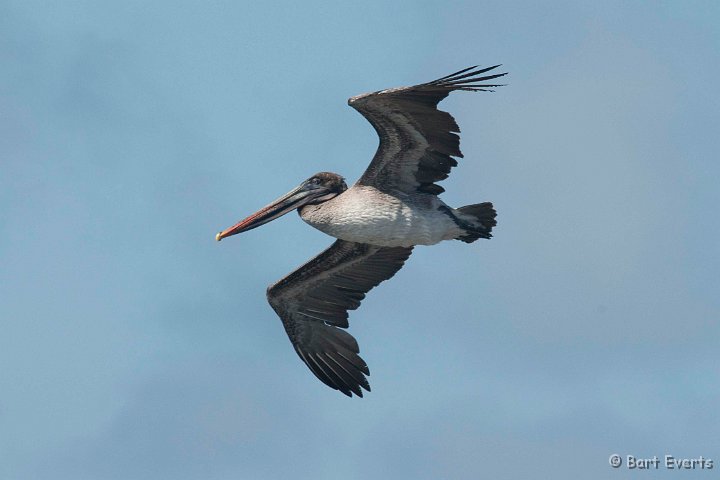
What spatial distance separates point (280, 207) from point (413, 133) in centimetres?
260

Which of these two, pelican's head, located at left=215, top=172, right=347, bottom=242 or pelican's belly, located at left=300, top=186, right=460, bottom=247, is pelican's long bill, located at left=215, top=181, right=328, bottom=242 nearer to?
pelican's head, located at left=215, top=172, right=347, bottom=242

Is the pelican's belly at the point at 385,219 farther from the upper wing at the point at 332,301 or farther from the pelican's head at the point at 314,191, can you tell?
the upper wing at the point at 332,301

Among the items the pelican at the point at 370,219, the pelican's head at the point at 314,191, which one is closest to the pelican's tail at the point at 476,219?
the pelican at the point at 370,219

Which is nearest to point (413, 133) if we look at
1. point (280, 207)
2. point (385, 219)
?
point (385, 219)

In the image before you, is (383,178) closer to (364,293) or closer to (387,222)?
(387,222)

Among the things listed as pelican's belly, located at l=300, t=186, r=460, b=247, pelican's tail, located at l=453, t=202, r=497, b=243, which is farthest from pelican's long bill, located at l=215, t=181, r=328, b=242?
pelican's tail, located at l=453, t=202, r=497, b=243

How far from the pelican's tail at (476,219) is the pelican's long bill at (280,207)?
194 cm

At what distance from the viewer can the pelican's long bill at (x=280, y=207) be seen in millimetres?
19359

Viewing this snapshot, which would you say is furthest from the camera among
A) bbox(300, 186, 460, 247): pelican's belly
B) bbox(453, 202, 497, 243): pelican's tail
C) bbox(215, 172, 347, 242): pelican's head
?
bbox(215, 172, 347, 242): pelican's head

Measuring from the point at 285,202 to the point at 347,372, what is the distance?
260 centimetres

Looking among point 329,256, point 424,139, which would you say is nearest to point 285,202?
point 329,256

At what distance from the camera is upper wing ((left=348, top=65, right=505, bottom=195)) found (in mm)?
17250

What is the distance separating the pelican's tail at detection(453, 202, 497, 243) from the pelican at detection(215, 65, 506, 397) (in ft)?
0.04

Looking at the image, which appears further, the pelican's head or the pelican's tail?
the pelican's head
